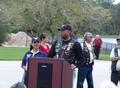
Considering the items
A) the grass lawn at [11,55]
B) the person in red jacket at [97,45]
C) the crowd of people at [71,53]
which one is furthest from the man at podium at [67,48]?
the person in red jacket at [97,45]

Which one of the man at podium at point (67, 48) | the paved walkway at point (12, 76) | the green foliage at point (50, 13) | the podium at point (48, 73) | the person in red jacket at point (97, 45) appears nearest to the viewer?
the podium at point (48, 73)

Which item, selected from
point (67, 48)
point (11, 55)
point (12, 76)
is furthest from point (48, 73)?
point (11, 55)

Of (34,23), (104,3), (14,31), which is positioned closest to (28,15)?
(34,23)

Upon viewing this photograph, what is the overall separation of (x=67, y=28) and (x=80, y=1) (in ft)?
121

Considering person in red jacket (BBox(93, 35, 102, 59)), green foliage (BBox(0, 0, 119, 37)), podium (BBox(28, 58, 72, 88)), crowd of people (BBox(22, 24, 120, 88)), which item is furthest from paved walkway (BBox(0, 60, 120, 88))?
green foliage (BBox(0, 0, 119, 37))

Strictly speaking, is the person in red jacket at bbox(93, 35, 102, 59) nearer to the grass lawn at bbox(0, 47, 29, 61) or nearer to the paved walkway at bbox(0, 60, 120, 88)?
the grass lawn at bbox(0, 47, 29, 61)

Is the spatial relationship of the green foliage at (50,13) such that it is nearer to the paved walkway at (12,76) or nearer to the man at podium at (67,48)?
the paved walkway at (12,76)

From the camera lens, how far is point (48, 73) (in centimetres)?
697

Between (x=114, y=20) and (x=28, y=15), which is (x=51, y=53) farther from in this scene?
(x=114, y=20)

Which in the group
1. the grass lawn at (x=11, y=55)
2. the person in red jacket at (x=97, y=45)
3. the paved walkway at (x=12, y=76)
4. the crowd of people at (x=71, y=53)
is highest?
the crowd of people at (x=71, y=53)

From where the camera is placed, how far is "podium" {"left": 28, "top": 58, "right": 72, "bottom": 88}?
6914 millimetres

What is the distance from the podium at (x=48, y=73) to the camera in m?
6.91

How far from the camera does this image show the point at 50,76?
699 cm

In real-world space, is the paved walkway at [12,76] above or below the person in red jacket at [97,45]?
above
